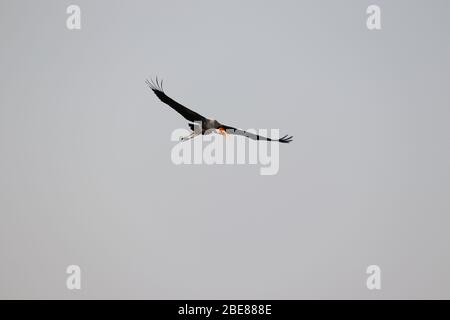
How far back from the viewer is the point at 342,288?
56.4 metres

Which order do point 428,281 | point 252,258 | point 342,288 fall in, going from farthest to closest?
point 252,258 < point 342,288 < point 428,281
